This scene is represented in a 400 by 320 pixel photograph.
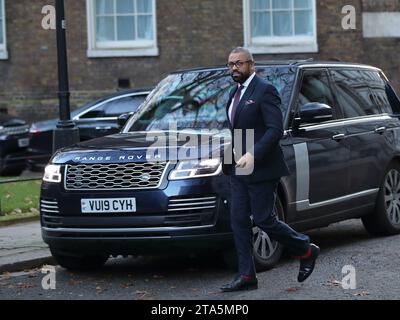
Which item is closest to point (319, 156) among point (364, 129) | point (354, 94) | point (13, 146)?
point (364, 129)

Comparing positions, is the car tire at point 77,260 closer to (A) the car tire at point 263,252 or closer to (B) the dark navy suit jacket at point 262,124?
(A) the car tire at point 263,252

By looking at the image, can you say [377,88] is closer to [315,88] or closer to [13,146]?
[315,88]

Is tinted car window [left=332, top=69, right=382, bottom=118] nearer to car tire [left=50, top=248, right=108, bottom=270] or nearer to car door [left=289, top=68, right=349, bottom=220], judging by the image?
car door [left=289, top=68, right=349, bottom=220]

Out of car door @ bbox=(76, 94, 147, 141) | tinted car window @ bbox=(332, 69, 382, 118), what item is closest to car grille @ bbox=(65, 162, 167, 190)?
tinted car window @ bbox=(332, 69, 382, 118)

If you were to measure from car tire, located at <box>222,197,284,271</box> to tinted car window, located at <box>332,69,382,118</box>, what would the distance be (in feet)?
6.33

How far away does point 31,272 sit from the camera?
885 centimetres

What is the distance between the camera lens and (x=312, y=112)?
8.55 m

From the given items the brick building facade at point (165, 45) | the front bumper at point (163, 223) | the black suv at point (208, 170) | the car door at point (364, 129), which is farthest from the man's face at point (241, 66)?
the brick building facade at point (165, 45)

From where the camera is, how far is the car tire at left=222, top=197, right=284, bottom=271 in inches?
314

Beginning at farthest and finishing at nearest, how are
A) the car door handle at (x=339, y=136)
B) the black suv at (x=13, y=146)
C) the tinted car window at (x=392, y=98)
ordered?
the black suv at (x=13, y=146) < the tinted car window at (x=392, y=98) < the car door handle at (x=339, y=136)

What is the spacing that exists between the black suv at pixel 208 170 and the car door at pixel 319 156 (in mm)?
13

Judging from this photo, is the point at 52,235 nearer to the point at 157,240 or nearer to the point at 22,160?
the point at 157,240

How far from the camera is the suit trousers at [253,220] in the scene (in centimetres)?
712

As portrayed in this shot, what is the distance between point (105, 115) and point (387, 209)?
27.0 ft
